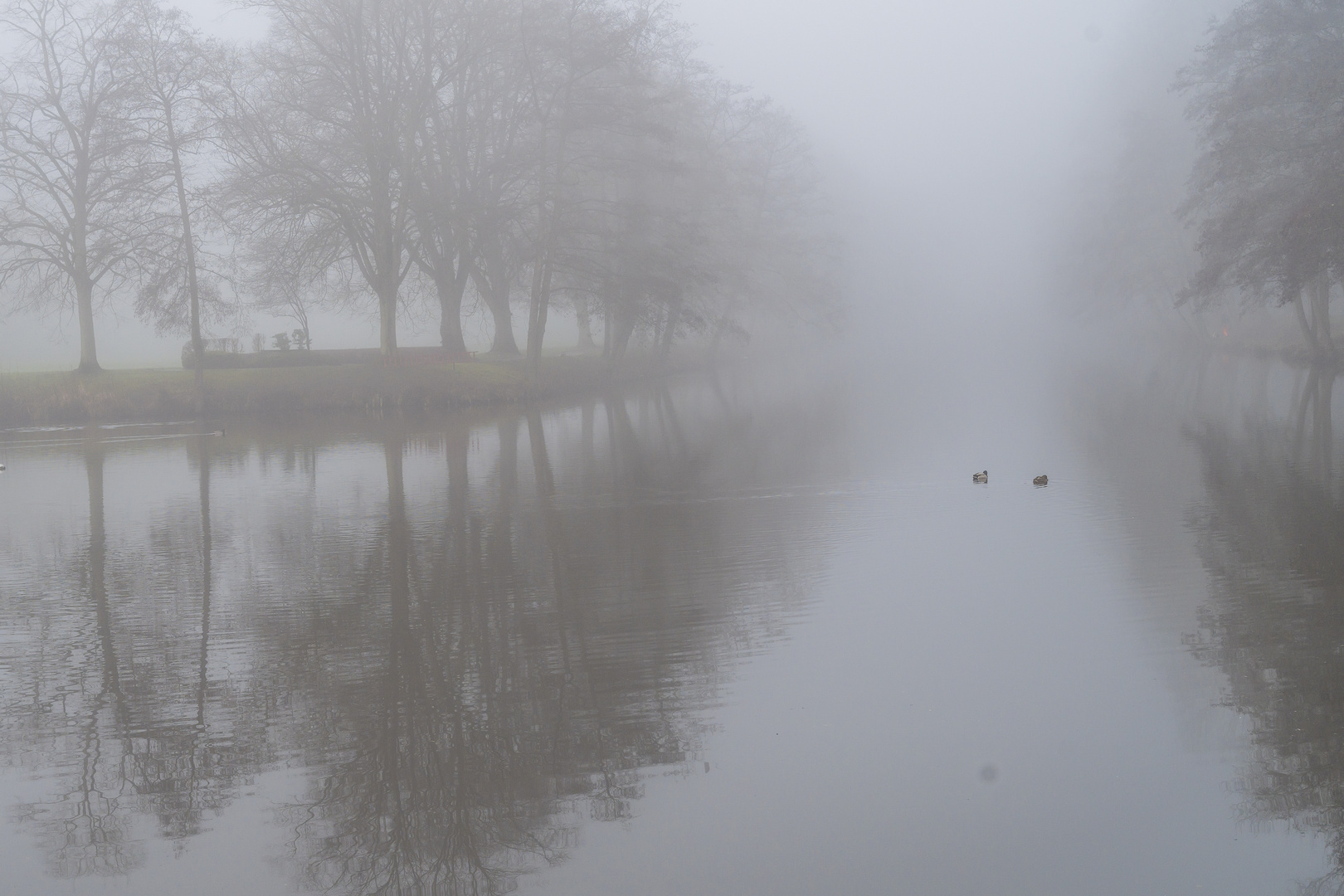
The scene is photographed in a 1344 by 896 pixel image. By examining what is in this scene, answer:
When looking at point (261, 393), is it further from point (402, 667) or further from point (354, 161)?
point (402, 667)

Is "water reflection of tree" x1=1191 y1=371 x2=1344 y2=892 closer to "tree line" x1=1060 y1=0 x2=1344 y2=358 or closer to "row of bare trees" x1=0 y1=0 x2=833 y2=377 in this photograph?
"tree line" x1=1060 y1=0 x2=1344 y2=358

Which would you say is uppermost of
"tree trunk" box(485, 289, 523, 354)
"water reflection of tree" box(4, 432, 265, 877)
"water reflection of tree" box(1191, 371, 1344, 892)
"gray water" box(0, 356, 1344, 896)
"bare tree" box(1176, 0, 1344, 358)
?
"bare tree" box(1176, 0, 1344, 358)

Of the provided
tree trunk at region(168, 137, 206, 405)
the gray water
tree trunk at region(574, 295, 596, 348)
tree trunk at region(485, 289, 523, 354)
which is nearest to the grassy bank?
tree trunk at region(168, 137, 206, 405)

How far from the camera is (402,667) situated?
781 centimetres

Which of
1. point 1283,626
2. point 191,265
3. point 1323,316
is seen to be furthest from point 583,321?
point 1283,626

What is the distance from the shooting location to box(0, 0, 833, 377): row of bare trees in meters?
32.7

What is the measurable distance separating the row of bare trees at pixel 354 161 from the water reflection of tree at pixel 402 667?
1949cm

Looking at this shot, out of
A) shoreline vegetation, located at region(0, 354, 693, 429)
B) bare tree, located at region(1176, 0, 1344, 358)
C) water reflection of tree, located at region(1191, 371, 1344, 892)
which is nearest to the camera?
water reflection of tree, located at region(1191, 371, 1344, 892)

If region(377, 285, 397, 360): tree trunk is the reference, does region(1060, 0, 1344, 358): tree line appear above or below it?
above

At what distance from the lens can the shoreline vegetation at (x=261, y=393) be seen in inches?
1321

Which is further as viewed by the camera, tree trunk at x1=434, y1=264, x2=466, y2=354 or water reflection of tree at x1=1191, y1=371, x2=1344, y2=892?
tree trunk at x1=434, y1=264, x2=466, y2=354

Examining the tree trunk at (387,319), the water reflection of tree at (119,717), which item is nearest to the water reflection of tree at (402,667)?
the water reflection of tree at (119,717)

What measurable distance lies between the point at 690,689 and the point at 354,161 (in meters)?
29.3

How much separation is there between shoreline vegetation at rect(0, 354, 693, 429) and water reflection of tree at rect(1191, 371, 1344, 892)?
22.0 metres
